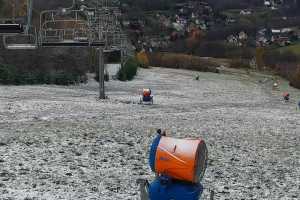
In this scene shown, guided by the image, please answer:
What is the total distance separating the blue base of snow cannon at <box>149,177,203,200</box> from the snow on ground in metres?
4.00

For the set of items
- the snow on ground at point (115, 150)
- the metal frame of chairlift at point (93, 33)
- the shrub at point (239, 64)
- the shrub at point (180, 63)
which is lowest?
the shrub at point (239, 64)

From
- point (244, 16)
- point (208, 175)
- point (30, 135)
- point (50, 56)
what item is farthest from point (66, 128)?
point (244, 16)

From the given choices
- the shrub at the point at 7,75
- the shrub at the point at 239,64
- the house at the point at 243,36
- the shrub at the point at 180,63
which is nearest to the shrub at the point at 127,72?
the shrub at the point at 7,75

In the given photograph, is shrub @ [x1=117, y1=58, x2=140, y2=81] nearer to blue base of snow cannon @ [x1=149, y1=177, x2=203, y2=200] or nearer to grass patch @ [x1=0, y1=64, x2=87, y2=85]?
grass patch @ [x1=0, y1=64, x2=87, y2=85]

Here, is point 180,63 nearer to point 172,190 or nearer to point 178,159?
point 172,190

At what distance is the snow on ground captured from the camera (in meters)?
11.9

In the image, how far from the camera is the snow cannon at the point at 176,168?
6992mm

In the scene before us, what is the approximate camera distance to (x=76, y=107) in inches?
1000

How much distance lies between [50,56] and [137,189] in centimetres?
3335

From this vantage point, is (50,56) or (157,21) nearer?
(50,56)

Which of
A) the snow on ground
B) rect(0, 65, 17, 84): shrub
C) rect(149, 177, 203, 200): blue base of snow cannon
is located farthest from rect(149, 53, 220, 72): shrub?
rect(149, 177, 203, 200): blue base of snow cannon

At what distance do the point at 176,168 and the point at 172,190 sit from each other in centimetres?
36

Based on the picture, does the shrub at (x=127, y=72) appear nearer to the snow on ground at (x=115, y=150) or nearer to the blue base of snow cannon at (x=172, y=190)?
the snow on ground at (x=115, y=150)

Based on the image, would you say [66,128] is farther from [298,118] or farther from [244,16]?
[244,16]
